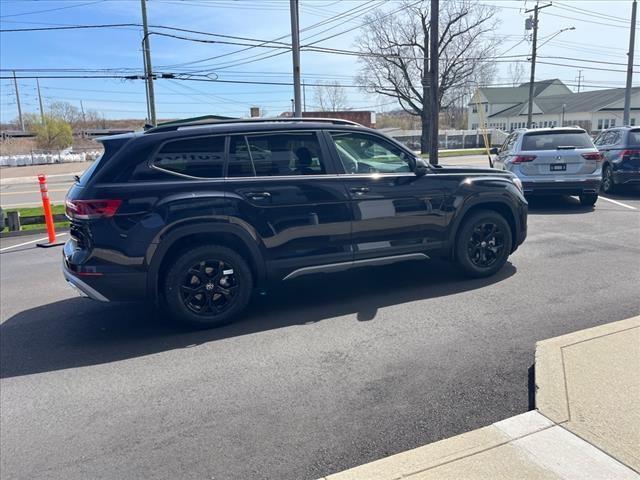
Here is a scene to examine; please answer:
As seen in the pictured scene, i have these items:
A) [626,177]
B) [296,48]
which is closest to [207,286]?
[626,177]

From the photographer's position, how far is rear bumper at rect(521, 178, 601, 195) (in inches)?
396

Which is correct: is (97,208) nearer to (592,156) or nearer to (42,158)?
(592,156)

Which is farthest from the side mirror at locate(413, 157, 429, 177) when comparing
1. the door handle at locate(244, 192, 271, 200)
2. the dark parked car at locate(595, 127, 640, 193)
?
the dark parked car at locate(595, 127, 640, 193)

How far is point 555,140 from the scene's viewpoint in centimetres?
1034

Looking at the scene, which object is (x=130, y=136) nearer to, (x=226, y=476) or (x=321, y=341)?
(x=321, y=341)

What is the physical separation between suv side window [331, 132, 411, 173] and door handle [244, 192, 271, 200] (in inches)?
36.7

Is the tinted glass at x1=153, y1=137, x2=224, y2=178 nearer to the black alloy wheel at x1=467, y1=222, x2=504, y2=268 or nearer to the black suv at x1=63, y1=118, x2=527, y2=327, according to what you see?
the black suv at x1=63, y1=118, x2=527, y2=327

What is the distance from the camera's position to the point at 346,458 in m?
2.69

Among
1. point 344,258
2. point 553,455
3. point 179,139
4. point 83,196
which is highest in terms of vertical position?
point 179,139

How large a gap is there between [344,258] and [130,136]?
93.6 inches

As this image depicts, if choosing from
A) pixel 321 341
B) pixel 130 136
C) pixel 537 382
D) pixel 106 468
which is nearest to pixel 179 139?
pixel 130 136

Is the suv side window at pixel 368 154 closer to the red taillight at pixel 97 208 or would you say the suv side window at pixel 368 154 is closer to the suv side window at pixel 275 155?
the suv side window at pixel 275 155

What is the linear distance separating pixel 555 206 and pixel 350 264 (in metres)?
7.97

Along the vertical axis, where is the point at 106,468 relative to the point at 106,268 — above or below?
below
